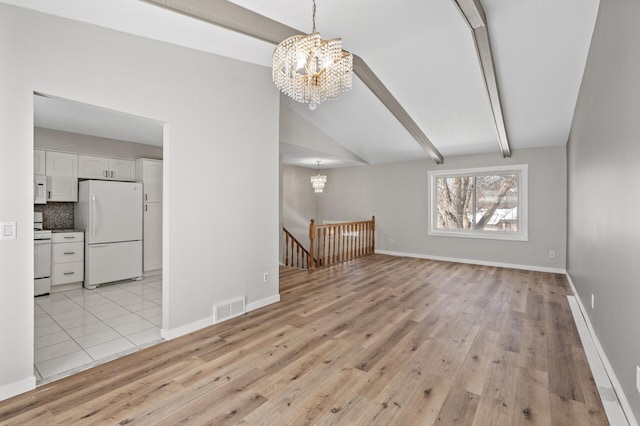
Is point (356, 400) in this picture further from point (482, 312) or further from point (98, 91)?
point (98, 91)

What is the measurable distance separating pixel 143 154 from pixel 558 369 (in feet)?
20.9

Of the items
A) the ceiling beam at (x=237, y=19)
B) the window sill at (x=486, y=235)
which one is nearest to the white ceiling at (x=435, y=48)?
the ceiling beam at (x=237, y=19)

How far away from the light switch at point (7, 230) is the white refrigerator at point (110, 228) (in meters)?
2.89

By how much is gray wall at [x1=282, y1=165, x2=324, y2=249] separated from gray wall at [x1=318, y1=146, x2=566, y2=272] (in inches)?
15.1

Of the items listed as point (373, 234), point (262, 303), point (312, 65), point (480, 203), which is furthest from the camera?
point (373, 234)

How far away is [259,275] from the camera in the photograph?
3.52 meters

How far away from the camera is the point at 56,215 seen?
181 inches

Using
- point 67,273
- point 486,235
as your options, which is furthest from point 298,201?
point 67,273

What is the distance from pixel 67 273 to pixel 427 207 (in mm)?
6828

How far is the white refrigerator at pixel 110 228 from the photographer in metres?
4.38

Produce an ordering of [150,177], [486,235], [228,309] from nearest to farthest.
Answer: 1. [228,309]
2. [150,177]
3. [486,235]

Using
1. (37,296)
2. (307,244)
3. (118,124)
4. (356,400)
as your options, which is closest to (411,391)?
(356,400)

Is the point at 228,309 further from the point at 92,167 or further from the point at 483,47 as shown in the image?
the point at 483,47

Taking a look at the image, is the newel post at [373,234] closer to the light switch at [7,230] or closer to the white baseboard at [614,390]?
the white baseboard at [614,390]
